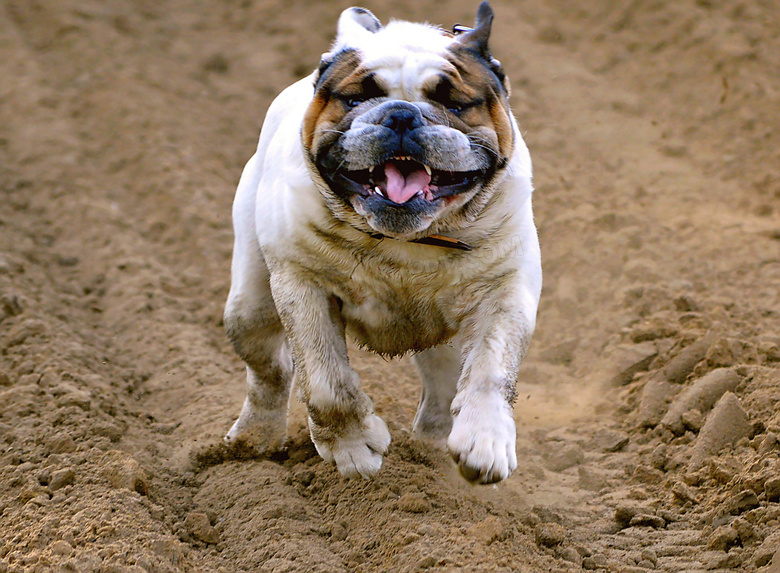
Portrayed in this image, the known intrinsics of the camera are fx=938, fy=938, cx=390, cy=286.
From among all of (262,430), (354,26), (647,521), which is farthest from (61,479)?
(647,521)

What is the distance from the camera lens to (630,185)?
8.62m

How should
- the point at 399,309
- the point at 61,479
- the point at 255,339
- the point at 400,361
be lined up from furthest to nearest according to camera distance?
the point at 400,361 → the point at 255,339 → the point at 61,479 → the point at 399,309

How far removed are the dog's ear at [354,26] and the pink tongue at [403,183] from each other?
76 cm

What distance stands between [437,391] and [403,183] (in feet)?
6.13

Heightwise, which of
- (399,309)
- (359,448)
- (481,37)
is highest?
(481,37)

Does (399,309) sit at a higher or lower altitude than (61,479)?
higher

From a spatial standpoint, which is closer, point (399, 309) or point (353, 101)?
point (353, 101)

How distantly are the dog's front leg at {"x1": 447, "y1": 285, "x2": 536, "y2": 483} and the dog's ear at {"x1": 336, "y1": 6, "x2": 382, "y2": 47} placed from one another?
4.67ft

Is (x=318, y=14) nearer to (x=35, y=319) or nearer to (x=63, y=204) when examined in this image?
(x=63, y=204)

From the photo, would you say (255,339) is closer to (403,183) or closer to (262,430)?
(262,430)

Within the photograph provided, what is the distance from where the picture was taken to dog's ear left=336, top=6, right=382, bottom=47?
455 cm

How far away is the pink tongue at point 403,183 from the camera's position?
12.9 ft

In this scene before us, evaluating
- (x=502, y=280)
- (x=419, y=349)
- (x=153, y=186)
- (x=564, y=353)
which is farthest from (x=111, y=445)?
(x=153, y=186)

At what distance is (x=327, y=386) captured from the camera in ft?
14.1
